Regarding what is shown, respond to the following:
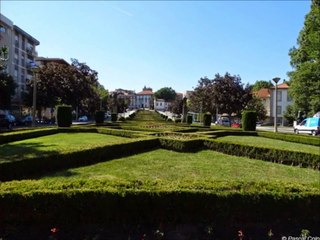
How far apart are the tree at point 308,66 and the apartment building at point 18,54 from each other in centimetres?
4485

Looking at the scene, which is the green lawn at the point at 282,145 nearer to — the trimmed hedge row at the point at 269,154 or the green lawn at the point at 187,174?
the trimmed hedge row at the point at 269,154

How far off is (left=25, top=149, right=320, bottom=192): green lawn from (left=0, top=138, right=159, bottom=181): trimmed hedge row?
393 mm

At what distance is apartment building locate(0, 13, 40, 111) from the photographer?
61.6 meters

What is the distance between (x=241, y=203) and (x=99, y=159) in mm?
6857

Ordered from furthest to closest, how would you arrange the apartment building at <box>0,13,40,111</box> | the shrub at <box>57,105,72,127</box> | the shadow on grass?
the apartment building at <box>0,13,40,111</box>
the shrub at <box>57,105,72,127</box>
the shadow on grass

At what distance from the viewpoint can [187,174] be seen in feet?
33.2

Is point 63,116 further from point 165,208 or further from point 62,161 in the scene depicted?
point 165,208

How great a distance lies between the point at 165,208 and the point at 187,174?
168 inches

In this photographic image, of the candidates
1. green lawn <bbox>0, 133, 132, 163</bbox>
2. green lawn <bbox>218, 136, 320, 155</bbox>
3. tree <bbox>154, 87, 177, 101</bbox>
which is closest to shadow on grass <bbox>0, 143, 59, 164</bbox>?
green lawn <bbox>0, 133, 132, 163</bbox>

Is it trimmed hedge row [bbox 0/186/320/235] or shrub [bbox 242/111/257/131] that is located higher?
shrub [bbox 242/111/257/131]

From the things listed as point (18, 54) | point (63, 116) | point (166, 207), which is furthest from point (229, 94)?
point (166, 207)

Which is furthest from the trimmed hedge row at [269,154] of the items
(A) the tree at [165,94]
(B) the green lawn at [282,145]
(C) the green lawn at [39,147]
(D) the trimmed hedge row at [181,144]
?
(A) the tree at [165,94]

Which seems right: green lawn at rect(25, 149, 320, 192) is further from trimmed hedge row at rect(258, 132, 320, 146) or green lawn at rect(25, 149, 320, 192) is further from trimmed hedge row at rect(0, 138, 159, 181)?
trimmed hedge row at rect(258, 132, 320, 146)

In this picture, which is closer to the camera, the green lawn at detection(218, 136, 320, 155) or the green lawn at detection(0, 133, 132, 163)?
the green lawn at detection(0, 133, 132, 163)
